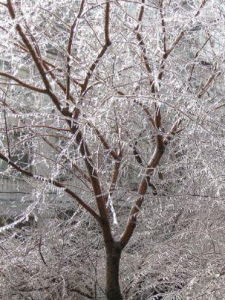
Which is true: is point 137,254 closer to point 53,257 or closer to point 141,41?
point 53,257

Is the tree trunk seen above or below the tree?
below

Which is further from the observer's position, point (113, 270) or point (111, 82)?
point (113, 270)

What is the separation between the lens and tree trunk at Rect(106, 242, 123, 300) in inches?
141

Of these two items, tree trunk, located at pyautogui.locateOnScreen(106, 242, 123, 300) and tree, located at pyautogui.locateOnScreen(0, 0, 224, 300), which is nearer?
tree, located at pyautogui.locateOnScreen(0, 0, 224, 300)

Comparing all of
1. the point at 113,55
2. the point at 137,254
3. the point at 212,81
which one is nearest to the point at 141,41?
the point at 113,55

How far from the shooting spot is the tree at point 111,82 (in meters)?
3.01

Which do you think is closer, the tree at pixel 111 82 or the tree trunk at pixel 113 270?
the tree at pixel 111 82

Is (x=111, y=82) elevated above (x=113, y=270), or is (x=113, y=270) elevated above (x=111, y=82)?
(x=111, y=82)

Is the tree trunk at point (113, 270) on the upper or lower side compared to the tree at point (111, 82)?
lower

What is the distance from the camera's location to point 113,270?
3.62 meters

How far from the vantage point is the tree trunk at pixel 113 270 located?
3.59 meters

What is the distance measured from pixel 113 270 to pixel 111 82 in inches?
57.9

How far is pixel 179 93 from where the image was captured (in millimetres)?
2961

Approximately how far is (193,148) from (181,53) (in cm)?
96
